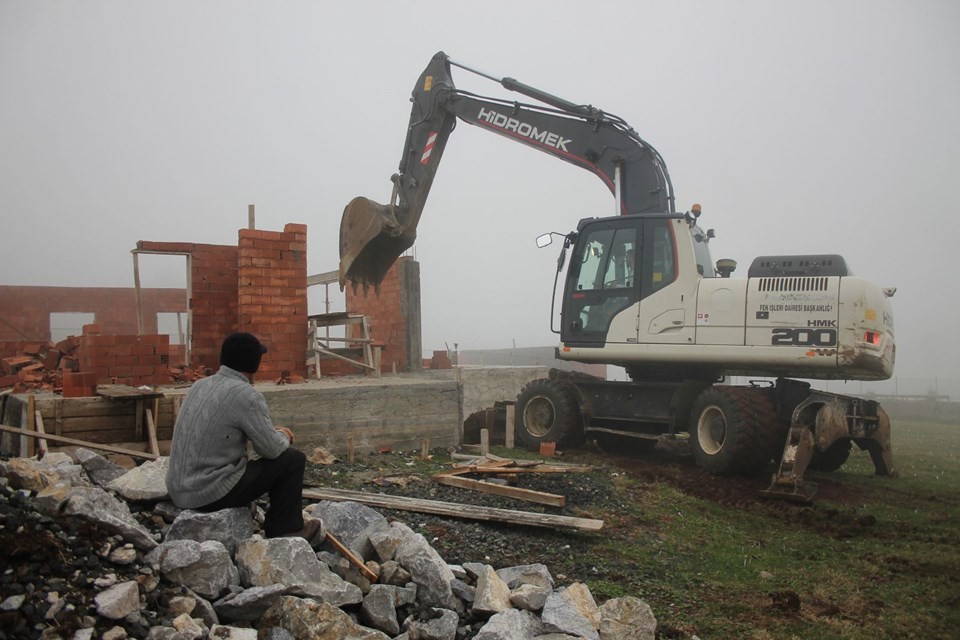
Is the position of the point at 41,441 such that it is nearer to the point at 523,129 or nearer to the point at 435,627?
the point at 435,627

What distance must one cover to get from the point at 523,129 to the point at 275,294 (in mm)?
4042

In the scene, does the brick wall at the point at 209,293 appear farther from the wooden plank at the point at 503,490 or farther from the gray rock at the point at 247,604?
the gray rock at the point at 247,604

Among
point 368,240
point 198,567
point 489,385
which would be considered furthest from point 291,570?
point 489,385

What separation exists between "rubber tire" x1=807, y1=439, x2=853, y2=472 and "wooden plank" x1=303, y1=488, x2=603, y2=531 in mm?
4568

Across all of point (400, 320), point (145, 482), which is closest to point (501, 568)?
point (145, 482)

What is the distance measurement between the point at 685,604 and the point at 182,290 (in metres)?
21.8

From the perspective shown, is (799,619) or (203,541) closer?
(203,541)

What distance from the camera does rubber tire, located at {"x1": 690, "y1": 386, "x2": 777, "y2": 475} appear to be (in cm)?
777

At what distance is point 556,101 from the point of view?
9.98 m

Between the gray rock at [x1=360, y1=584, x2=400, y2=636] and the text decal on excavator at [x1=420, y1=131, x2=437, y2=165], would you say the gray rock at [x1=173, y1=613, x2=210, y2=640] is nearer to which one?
the gray rock at [x1=360, y1=584, x2=400, y2=636]

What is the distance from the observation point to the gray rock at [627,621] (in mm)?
3736

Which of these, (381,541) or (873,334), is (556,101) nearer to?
(873,334)

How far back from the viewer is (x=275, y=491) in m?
4.12

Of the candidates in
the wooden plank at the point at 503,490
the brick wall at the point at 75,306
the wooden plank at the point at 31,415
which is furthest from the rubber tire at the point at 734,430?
the brick wall at the point at 75,306
